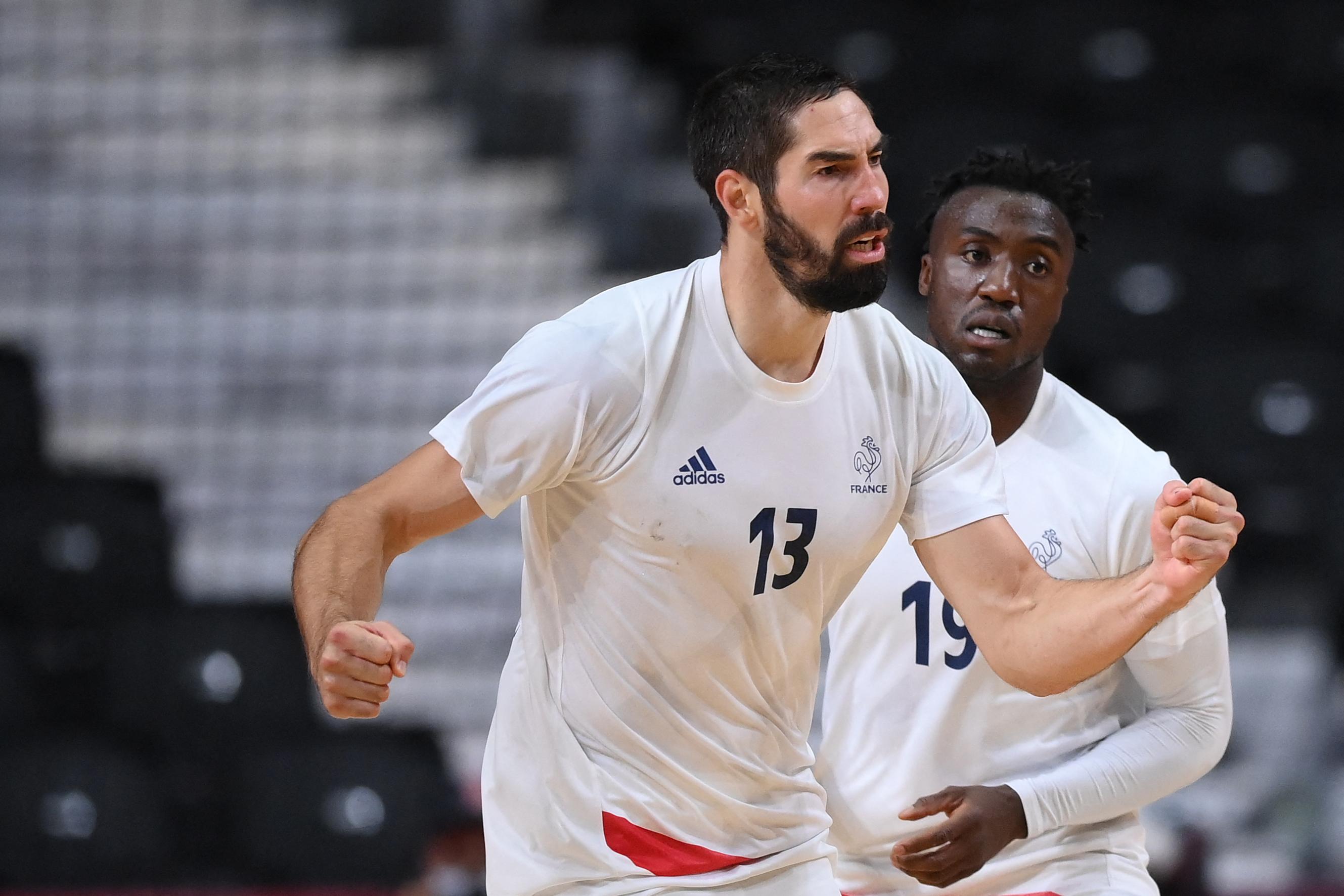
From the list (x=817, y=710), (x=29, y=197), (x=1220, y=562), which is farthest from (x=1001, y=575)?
(x=29, y=197)

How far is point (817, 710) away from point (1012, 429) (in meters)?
2.85

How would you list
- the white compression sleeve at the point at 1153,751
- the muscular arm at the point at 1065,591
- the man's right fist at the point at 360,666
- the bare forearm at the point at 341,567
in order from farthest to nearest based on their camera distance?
the white compression sleeve at the point at 1153,751 → the muscular arm at the point at 1065,591 → the bare forearm at the point at 341,567 → the man's right fist at the point at 360,666

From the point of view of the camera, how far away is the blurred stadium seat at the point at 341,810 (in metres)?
5.92

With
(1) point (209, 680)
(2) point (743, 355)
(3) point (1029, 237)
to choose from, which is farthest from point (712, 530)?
(1) point (209, 680)

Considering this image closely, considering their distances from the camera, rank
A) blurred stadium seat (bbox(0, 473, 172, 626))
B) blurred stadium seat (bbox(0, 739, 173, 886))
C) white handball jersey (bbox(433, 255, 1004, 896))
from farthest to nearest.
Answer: blurred stadium seat (bbox(0, 473, 172, 626)), blurred stadium seat (bbox(0, 739, 173, 886)), white handball jersey (bbox(433, 255, 1004, 896))

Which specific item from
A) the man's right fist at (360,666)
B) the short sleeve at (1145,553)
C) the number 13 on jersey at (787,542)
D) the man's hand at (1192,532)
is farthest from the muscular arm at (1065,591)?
the man's right fist at (360,666)

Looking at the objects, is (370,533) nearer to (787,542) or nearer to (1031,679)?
(787,542)

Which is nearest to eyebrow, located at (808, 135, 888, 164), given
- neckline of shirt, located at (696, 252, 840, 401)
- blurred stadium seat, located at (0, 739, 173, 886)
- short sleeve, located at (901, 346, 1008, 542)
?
neckline of shirt, located at (696, 252, 840, 401)

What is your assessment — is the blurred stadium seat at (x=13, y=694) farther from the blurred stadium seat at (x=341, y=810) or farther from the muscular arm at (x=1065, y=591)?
the muscular arm at (x=1065, y=591)

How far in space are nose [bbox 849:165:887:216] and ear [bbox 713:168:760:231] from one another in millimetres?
162

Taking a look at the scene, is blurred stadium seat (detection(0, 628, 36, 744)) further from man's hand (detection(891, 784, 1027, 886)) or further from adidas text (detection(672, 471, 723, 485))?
adidas text (detection(672, 471, 723, 485))

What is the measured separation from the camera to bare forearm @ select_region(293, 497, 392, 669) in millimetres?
2623

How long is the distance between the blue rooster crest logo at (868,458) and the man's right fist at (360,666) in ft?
2.79

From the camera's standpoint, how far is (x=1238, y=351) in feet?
24.0
